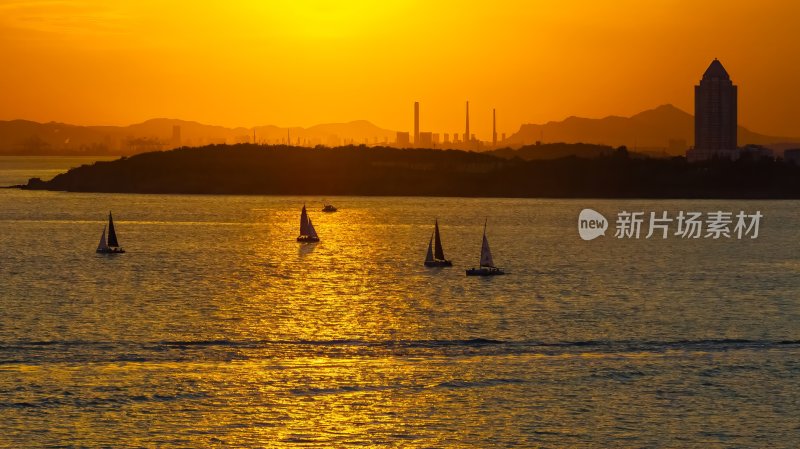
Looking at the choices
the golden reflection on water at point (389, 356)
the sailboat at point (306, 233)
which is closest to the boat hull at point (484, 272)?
the golden reflection on water at point (389, 356)

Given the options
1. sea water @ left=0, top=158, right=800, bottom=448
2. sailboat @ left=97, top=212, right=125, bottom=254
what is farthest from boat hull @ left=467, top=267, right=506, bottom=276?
sailboat @ left=97, top=212, right=125, bottom=254

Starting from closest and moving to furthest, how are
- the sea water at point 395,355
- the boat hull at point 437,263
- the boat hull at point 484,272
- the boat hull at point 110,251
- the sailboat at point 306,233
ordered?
the sea water at point 395,355
the boat hull at point 484,272
the boat hull at point 437,263
the boat hull at point 110,251
the sailboat at point 306,233

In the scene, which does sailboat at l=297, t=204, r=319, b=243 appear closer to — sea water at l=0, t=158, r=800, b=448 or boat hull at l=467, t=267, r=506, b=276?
sea water at l=0, t=158, r=800, b=448

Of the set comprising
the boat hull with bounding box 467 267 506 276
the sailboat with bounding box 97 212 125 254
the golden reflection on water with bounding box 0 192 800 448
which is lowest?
the golden reflection on water with bounding box 0 192 800 448

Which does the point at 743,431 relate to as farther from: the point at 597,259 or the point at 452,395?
the point at 597,259

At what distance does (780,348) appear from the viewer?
201 feet

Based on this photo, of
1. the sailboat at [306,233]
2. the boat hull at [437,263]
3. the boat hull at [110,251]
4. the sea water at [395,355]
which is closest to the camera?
the sea water at [395,355]

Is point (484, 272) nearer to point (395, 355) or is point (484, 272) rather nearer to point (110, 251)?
point (395, 355)

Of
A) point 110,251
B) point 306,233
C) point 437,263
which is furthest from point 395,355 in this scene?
point 306,233

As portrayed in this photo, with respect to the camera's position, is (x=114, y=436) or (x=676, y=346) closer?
(x=114, y=436)

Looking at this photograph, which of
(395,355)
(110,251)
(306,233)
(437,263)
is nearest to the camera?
(395,355)

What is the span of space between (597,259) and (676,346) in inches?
2265

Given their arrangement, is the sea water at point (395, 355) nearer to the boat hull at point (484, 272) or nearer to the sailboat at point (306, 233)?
the boat hull at point (484, 272)

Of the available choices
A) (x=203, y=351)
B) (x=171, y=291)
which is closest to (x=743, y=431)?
(x=203, y=351)
